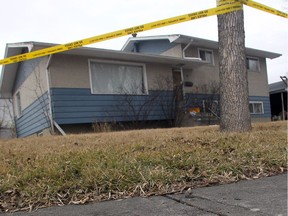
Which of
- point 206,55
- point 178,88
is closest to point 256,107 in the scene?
point 206,55

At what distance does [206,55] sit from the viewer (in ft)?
68.3

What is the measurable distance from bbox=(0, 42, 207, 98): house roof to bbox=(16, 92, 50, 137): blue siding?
79.6 inches

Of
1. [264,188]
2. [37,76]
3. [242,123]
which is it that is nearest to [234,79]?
[242,123]

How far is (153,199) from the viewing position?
393cm

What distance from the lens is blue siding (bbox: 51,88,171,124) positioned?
1445 centimetres

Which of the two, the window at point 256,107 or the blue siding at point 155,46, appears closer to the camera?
the blue siding at point 155,46

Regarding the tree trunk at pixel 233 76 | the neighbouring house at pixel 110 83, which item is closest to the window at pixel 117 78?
the neighbouring house at pixel 110 83

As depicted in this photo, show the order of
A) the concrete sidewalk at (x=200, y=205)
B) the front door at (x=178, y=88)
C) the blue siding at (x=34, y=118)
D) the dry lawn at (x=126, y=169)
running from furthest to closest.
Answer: the front door at (x=178, y=88) → the blue siding at (x=34, y=118) → the dry lawn at (x=126, y=169) → the concrete sidewalk at (x=200, y=205)

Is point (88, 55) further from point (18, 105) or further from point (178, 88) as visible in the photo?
point (18, 105)

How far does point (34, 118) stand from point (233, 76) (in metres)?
10.8

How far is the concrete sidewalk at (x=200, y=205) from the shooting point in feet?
11.5

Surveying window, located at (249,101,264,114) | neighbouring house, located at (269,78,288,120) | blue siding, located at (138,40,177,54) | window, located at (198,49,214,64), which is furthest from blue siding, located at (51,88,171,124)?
neighbouring house, located at (269,78,288,120)

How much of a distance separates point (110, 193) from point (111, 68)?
1246cm

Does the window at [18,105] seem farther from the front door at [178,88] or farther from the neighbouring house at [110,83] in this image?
the front door at [178,88]
